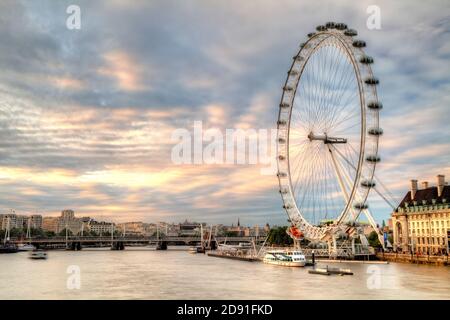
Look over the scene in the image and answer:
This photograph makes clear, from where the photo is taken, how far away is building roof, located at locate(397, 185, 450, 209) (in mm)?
69125

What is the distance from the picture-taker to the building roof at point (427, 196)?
69.1 m

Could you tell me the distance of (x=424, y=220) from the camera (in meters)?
71.6

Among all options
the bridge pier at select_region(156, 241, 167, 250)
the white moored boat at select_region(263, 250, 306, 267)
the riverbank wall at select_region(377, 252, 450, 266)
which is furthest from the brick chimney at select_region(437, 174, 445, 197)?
the bridge pier at select_region(156, 241, 167, 250)

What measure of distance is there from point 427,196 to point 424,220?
3664 mm

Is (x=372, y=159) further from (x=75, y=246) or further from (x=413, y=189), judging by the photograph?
(x=75, y=246)

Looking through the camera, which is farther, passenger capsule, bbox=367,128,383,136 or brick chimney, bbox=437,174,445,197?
brick chimney, bbox=437,174,445,197

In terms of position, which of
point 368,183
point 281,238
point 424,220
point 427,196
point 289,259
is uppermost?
point 427,196

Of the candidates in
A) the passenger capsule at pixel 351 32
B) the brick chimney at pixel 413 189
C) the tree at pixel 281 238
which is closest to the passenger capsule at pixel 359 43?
the passenger capsule at pixel 351 32

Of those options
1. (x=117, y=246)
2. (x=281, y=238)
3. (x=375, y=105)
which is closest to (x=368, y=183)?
(x=375, y=105)

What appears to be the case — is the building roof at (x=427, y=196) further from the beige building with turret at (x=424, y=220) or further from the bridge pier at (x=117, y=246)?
the bridge pier at (x=117, y=246)

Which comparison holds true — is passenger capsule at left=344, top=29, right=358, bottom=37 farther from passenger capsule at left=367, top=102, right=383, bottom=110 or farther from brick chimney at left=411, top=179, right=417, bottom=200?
brick chimney at left=411, top=179, right=417, bottom=200

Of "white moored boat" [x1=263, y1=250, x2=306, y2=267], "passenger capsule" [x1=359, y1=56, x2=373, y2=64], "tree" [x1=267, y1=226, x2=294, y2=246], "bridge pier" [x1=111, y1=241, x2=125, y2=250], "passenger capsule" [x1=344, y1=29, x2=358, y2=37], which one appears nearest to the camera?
"passenger capsule" [x1=359, y1=56, x2=373, y2=64]
